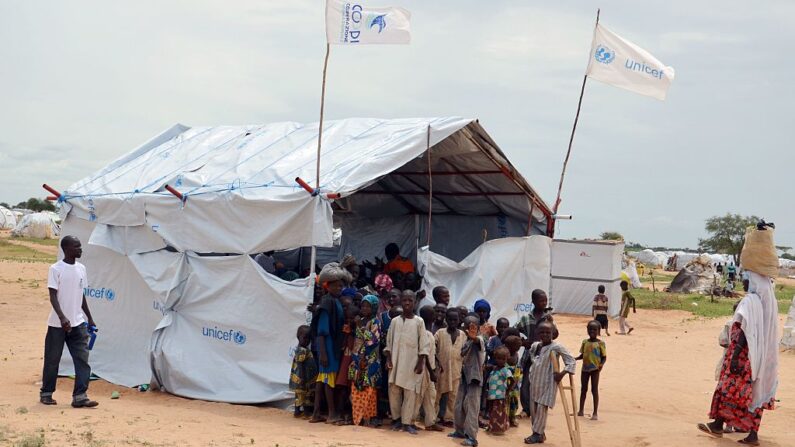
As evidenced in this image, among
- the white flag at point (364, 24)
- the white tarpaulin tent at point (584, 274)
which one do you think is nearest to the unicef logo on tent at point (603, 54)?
the white flag at point (364, 24)

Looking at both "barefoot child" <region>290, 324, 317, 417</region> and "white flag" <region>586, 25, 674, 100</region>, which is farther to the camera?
"white flag" <region>586, 25, 674, 100</region>

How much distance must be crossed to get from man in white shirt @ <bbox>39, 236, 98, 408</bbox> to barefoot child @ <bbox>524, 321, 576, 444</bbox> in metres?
4.45

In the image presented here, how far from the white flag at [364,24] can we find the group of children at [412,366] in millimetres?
2514

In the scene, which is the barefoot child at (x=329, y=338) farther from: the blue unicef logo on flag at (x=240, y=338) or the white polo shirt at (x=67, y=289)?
the white polo shirt at (x=67, y=289)

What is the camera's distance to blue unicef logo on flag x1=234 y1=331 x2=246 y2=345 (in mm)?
9164

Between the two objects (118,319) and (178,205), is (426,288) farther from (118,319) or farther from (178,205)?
(118,319)

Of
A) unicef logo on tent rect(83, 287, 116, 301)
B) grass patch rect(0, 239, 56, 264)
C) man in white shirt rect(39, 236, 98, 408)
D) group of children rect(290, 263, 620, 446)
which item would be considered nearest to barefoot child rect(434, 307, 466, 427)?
group of children rect(290, 263, 620, 446)

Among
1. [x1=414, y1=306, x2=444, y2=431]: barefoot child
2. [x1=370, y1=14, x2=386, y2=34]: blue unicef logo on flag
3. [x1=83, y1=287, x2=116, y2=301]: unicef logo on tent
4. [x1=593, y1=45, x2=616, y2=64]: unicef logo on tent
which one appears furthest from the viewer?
[x1=83, y1=287, x2=116, y2=301]: unicef logo on tent

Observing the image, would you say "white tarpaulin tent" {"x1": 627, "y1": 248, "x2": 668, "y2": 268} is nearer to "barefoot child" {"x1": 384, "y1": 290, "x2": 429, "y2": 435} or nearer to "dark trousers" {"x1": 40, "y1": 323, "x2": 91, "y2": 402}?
"barefoot child" {"x1": 384, "y1": 290, "x2": 429, "y2": 435}

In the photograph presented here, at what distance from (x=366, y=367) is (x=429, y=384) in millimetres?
647

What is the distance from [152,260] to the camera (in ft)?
33.5

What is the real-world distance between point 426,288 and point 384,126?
213 cm

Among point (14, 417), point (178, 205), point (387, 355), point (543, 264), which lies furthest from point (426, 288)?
point (14, 417)

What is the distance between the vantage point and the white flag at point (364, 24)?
8.63 m
